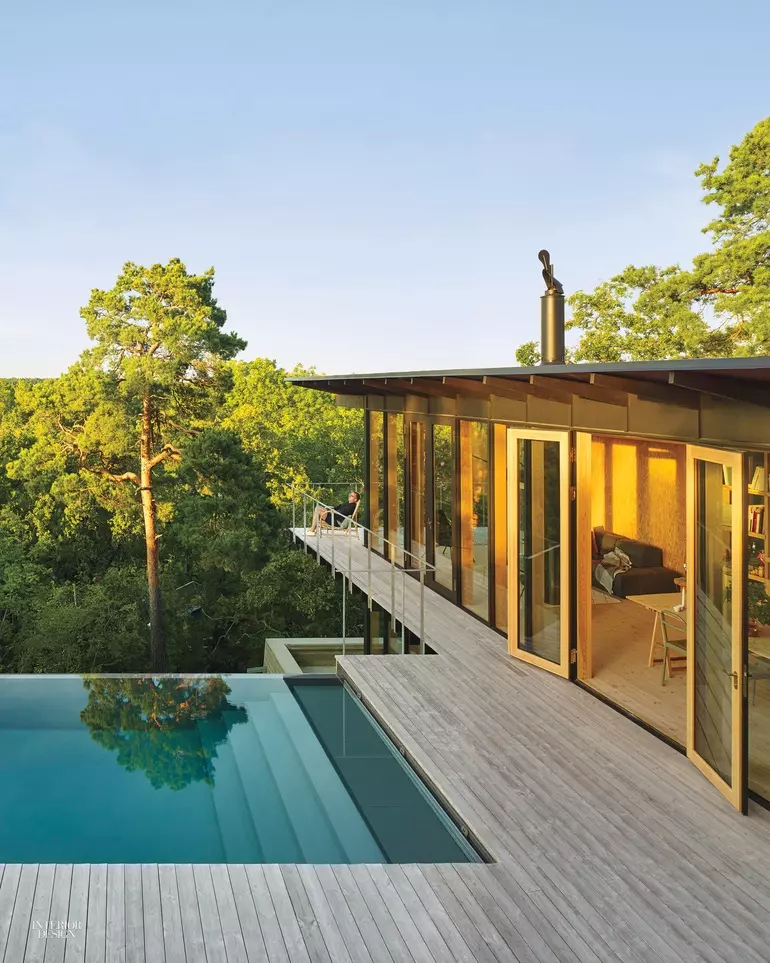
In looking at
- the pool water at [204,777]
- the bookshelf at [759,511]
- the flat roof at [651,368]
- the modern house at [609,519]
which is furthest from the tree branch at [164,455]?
the bookshelf at [759,511]

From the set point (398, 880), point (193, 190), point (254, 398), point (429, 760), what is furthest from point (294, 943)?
point (193, 190)

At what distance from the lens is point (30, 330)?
38.2 metres

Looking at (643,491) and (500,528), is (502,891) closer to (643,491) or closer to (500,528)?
(500,528)

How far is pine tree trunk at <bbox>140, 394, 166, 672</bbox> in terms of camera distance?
24.0m

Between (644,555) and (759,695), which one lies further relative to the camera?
(644,555)

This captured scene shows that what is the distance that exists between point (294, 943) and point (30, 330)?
3759cm

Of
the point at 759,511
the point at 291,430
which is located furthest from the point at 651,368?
the point at 291,430

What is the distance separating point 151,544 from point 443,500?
14049mm

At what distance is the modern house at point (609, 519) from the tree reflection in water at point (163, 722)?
9.32 ft

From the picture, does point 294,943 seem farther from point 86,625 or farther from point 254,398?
point 254,398

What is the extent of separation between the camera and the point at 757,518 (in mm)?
8938

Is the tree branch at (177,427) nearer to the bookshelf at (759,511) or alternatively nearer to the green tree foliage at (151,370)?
the green tree foliage at (151,370)

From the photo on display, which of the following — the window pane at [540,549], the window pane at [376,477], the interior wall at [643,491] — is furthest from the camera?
the window pane at [376,477]

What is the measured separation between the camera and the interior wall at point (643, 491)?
12.3m
